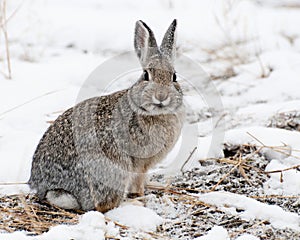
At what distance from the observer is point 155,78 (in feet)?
12.5

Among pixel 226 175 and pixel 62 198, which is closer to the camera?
pixel 62 198

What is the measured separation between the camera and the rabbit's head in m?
3.81

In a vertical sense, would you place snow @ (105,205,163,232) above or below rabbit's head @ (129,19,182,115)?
below

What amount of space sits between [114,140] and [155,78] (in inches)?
21.3

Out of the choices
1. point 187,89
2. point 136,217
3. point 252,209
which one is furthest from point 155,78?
point 187,89

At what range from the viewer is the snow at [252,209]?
3.58 meters

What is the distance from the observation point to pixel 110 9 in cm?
774

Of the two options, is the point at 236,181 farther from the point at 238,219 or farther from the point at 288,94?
the point at 288,94

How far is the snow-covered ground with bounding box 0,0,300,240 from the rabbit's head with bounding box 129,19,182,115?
63 centimetres

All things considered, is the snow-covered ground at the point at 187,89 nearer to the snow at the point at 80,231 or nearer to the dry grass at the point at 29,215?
the snow at the point at 80,231

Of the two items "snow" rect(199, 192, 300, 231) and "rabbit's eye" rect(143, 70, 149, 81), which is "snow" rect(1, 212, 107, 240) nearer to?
"snow" rect(199, 192, 300, 231)

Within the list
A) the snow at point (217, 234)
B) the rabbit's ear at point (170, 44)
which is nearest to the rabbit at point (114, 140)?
the rabbit's ear at point (170, 44)

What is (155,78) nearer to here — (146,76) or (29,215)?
(146,76)

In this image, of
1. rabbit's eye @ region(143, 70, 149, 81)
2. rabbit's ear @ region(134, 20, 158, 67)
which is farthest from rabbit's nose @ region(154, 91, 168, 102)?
rabbit's ear @ region(134, 20, 158, 67)
